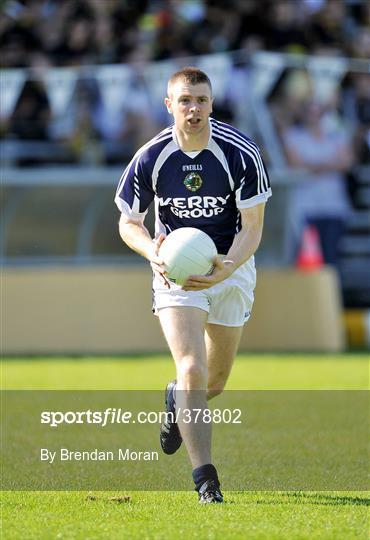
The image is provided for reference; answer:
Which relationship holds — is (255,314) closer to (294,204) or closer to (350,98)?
(294,204)

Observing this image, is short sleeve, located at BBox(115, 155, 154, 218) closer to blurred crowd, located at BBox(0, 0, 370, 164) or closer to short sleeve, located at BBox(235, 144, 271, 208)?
short sleeve, located at BBox(235, 144, 271, 208)

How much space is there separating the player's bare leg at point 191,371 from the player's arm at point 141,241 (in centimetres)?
32

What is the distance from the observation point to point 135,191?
25.1 ft

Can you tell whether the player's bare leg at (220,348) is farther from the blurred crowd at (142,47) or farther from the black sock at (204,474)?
the blurred crowd at (142,47)

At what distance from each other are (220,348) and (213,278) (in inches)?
34.0

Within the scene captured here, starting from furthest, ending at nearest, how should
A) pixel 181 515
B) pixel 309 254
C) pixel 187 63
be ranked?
pixel 309 254, pixel 187 63, pixel 181 515

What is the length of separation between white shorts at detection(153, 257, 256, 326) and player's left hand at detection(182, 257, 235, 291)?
0.27 meters

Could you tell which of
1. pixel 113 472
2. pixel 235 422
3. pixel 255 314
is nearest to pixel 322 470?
pixel 113 472

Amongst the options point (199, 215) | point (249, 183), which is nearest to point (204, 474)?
point (199, 215)

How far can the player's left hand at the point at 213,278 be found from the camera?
7062mm

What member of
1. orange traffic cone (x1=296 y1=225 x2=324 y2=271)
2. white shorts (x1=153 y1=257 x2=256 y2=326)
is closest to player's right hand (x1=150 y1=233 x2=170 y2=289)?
white shorts (x1=153 y1=257 x2=256 y2=326)

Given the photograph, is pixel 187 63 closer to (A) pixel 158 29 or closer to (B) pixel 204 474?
(A) pixel 158 29

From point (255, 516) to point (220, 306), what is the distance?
1.60 metres

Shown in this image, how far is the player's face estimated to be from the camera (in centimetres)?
726
